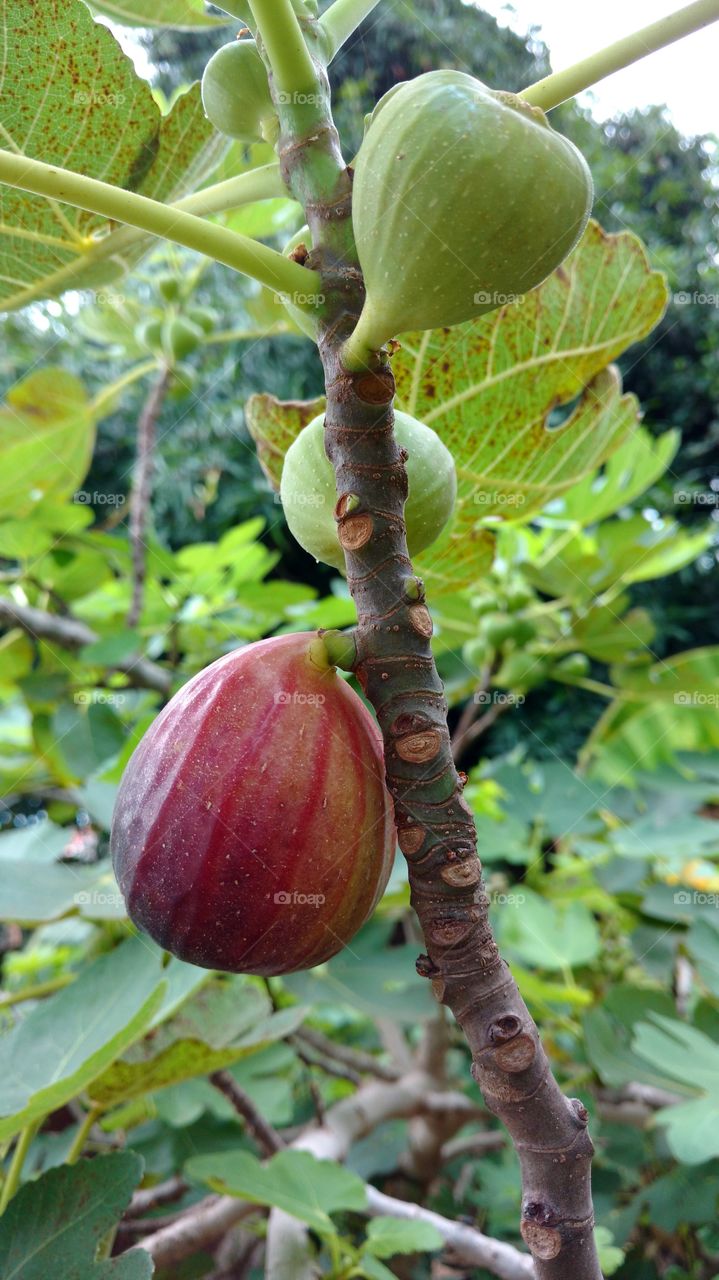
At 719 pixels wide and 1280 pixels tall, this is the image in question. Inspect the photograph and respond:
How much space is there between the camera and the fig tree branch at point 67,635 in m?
1.63

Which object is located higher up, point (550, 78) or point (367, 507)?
point (550, 78)

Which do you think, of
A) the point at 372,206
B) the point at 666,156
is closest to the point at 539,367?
the point at 372,206

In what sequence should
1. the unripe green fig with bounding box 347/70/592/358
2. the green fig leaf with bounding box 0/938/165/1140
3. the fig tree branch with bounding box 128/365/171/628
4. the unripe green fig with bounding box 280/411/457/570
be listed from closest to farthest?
1. the unripe green fig with bounding box 347/70/592/358
2. the unripe green fig with bounding box 280/411/457/570
3. the green fig leaf with bounding box 0/938/165/1140
4. the fig tree branch with bounding box 128/365/171/628

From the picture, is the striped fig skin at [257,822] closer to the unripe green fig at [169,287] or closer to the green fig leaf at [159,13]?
the green fig leaf at [159,13]

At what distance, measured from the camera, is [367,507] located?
0.51m

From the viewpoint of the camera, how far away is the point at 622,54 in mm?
532

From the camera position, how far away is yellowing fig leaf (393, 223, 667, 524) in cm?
88

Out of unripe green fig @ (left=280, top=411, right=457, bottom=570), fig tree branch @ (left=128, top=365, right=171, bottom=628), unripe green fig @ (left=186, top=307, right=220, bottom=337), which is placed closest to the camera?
unripe green fig @ (left=280, top=411, right=457, bottom=570)

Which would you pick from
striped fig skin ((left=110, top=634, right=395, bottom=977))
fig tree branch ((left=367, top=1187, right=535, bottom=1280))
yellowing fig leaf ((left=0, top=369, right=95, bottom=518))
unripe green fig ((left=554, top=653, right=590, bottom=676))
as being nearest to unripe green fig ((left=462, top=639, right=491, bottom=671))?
unripe green fig ((left=554, top=653, right=590, bottom=676))

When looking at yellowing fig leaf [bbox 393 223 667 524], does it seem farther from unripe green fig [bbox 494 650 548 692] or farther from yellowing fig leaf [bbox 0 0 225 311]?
unripe green fig [bbox 494 650 548 692]

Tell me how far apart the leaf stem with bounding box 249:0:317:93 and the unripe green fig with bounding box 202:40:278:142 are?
90 mm

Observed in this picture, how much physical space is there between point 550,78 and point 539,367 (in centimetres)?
40

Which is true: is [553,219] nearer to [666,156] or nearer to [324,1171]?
[324,1171]

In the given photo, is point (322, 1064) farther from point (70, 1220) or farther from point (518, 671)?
point (70, 1220)
